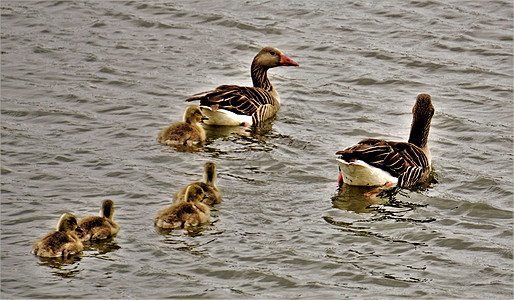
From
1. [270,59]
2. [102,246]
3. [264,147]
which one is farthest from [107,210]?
[270,59]

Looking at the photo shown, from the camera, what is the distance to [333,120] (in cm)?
1500

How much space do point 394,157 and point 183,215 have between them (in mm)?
3359

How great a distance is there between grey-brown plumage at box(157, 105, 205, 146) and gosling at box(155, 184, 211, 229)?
282 cm

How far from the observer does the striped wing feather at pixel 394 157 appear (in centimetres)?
1225

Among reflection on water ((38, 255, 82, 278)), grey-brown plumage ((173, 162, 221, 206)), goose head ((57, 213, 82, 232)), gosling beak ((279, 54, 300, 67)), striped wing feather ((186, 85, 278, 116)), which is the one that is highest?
gosling beak ((279, 54, 300, 67))

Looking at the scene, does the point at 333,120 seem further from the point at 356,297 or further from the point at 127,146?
the point at 356,297

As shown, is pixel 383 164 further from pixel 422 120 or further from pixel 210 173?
pixel 210 173

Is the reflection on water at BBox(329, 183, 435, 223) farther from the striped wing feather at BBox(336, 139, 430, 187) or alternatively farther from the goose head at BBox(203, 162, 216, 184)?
the goose head at BBox(203, 162, 216, 184)

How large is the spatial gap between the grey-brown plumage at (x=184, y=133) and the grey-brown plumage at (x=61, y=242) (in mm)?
3830

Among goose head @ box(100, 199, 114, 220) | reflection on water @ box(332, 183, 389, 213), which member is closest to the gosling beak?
reflection on water @ box(332, 183, 389, 213)

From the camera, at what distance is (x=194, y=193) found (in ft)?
36.5

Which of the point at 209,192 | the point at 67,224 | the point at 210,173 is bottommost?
the point at 67,224

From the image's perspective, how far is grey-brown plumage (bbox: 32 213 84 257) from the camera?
9789 millimetres

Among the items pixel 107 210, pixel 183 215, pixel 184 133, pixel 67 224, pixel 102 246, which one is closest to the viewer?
pixel 67 224
